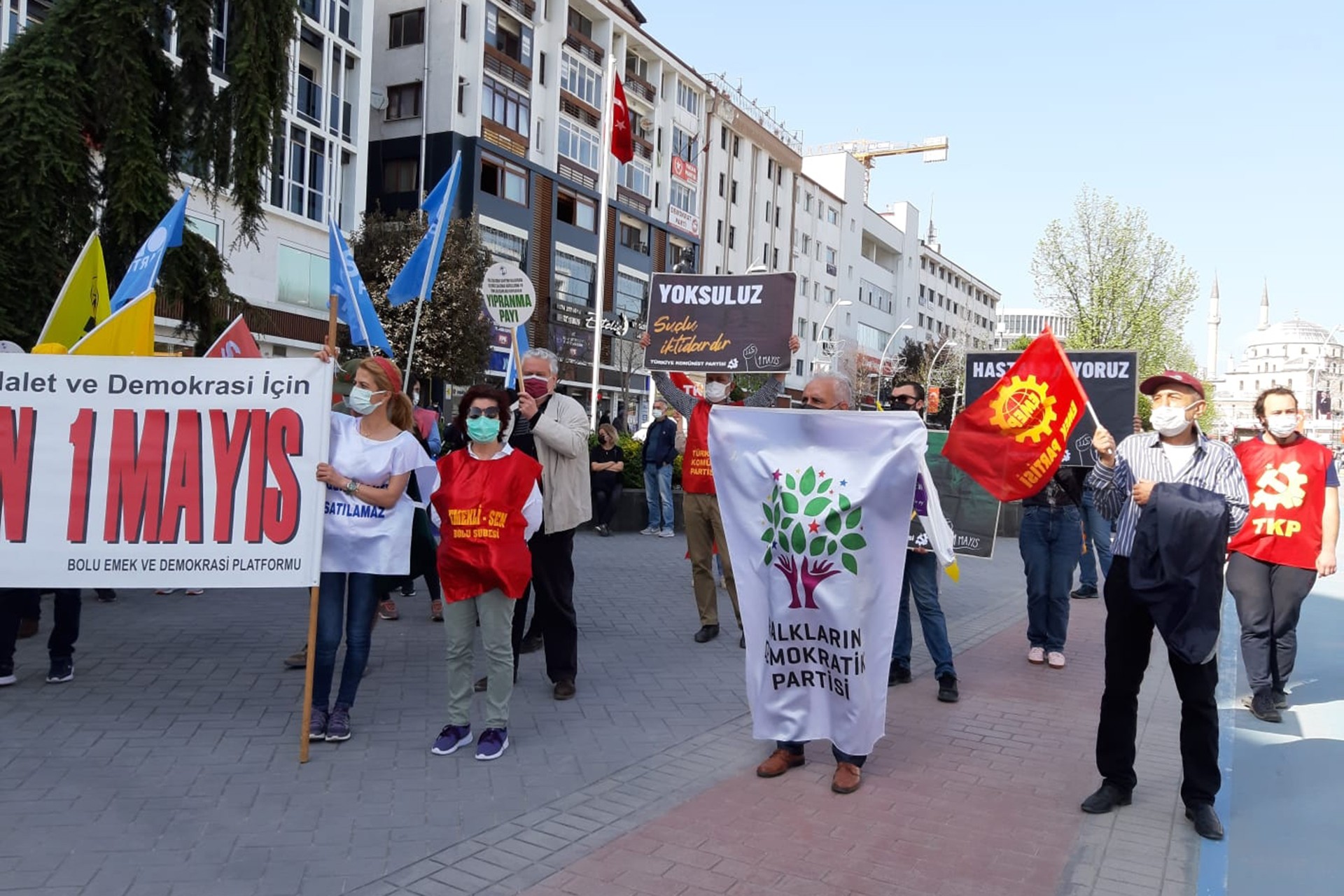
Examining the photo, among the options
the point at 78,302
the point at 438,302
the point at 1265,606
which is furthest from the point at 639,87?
the point at 1265,606

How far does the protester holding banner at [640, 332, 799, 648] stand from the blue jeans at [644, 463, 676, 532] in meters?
7.02

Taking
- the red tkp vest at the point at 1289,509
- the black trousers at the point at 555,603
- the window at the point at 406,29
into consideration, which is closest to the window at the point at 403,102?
the window at the point at 406,29

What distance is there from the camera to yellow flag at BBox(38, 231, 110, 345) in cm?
705

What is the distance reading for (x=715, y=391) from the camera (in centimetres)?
779

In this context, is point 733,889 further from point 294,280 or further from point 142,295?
point 294,280

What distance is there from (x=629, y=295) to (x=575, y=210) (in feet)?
19.3

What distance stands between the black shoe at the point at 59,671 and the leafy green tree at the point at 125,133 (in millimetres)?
3452

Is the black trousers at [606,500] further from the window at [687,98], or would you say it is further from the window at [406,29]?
the window at [687,98]

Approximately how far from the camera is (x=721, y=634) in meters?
8.25

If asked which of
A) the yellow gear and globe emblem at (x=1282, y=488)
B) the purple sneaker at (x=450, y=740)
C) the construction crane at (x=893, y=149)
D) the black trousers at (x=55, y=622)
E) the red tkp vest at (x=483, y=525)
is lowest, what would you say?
the purple sneaker at (x=450, y=740)

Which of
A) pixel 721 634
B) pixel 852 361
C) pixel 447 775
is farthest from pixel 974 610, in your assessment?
pixel 852 361

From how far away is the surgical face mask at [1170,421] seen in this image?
15.0ft

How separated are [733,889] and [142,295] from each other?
4.90 m

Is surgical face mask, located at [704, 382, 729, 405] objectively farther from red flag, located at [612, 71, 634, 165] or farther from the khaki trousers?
red flag, located at [612, 71, 634, 165]
